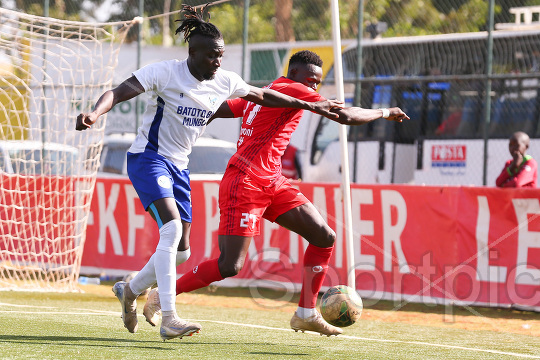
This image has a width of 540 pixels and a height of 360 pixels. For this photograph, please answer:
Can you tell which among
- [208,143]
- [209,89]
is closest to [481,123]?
[208,143]

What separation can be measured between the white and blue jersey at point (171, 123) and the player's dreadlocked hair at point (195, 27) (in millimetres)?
242

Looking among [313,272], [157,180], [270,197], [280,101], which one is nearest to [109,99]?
[157,180]

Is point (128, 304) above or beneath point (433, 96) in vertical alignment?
beneath

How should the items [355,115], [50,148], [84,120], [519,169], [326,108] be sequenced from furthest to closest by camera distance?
[50,148], [519,169], [355,115], [326,108], [84,120]

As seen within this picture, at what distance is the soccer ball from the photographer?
630 cm

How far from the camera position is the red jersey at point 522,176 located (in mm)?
10545

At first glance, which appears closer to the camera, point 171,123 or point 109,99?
point 109,99

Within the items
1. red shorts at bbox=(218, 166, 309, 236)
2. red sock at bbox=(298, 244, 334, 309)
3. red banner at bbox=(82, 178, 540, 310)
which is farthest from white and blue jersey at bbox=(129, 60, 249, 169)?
red banner at bbox=(82, 178, 540, 310)

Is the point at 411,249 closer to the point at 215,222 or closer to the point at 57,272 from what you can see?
the point at 215,222

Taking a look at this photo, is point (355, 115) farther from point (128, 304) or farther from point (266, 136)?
point (128, 304)

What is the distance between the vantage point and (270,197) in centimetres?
646

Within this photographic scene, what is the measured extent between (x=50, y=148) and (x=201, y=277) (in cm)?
514

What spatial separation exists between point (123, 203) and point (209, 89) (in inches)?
256

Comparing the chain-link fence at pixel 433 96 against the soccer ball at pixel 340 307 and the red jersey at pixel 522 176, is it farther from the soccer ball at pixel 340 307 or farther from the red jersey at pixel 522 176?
the soccer ball at pixel 340 307
